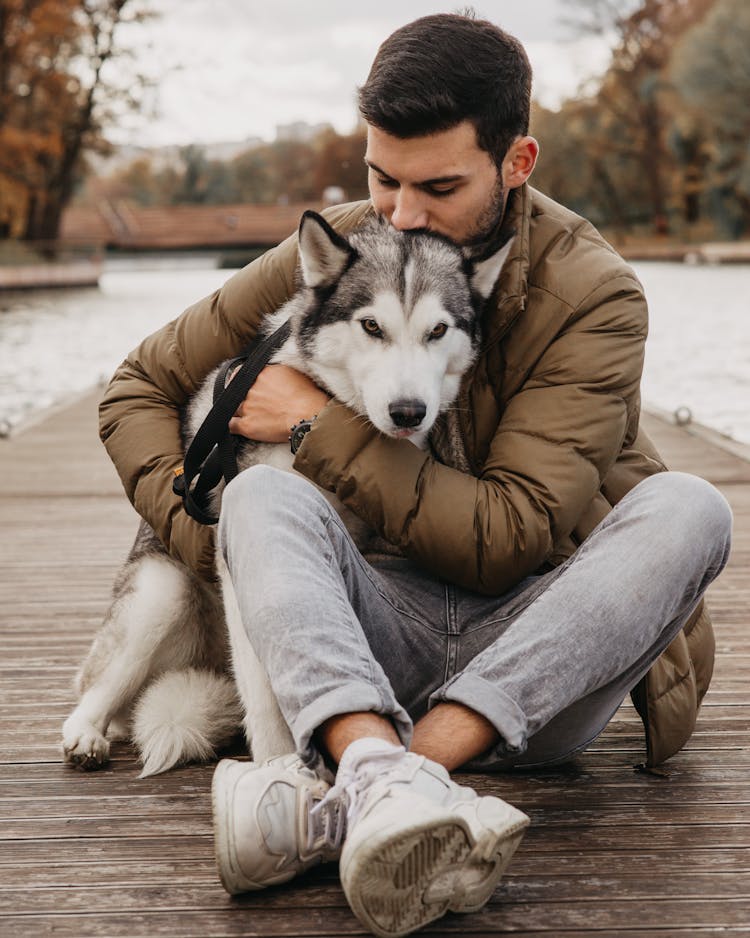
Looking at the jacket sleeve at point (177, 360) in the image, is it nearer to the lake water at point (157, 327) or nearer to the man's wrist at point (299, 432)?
the man's wrist at point (299, 432)

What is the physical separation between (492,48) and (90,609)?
7.92 ft

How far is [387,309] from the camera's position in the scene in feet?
9.23

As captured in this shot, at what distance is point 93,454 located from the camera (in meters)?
7.75

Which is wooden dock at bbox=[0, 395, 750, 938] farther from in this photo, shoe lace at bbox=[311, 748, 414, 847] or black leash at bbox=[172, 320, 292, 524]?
black leash at bbox=[172, 320, 292, 524]

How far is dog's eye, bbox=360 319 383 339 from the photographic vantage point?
2.83 meters

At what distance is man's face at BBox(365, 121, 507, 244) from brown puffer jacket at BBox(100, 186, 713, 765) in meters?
0.10

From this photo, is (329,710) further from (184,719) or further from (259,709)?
(184,719)

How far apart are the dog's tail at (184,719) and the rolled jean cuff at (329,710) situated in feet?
2.25

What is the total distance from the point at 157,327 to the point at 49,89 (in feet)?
54.4

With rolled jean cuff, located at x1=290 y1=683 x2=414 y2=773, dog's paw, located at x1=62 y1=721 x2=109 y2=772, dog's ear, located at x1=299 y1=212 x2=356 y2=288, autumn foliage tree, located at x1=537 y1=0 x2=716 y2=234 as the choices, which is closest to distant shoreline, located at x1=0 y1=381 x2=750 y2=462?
dog's ear, located at x1=299 y1=212 x2=356 y2=288

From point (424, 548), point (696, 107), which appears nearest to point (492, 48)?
point (424, 548)

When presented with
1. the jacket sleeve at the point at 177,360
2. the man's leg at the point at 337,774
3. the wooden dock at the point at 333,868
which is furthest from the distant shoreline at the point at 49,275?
the man's leg at the point at 337,774

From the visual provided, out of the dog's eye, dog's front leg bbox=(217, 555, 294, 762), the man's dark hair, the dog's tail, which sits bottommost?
the dog's tail

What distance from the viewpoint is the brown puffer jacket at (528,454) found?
2574mm
